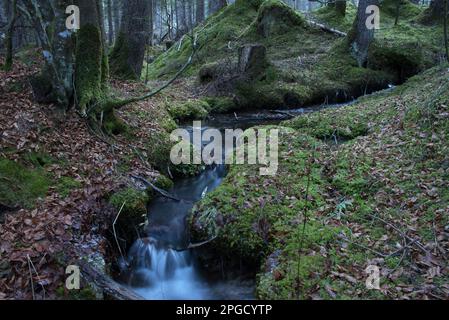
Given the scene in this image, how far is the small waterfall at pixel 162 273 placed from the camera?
611 centimetres

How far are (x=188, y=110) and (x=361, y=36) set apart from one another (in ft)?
25.0

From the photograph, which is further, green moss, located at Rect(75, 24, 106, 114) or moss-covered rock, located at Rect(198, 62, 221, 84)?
moss-covered rock, located at Rect(198, 62, 221, 84)

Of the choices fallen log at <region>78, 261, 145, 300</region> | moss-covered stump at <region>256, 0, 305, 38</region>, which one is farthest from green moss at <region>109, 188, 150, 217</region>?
moss-covered stump at <region>256, 0, 305, 38</region>

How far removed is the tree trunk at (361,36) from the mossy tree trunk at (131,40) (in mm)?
7806

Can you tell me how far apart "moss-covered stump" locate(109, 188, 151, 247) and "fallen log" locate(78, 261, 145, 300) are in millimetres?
1358

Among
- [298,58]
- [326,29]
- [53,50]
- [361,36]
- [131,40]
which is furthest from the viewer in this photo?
[326,29]

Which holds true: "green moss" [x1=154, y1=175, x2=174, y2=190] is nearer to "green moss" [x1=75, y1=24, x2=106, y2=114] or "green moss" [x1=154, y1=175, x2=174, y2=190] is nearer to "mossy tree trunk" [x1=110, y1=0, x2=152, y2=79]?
A: "green moss" [x1=75, y1=24, x2=106, y2=114]

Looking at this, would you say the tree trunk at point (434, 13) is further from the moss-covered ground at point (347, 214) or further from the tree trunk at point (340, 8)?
the moss-covered ground at point (347, 214)

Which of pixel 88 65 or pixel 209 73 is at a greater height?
pixel 88 65

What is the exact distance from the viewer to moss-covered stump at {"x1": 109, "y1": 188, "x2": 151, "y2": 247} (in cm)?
661

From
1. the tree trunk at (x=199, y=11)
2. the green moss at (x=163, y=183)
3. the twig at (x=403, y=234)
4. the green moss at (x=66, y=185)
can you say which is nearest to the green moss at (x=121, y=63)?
the green moss at (x=163, y=183)

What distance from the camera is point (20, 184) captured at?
6203mm

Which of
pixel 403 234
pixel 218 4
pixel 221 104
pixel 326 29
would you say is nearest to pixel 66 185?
pixel 403 234

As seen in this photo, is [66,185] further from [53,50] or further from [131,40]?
[131,40]
